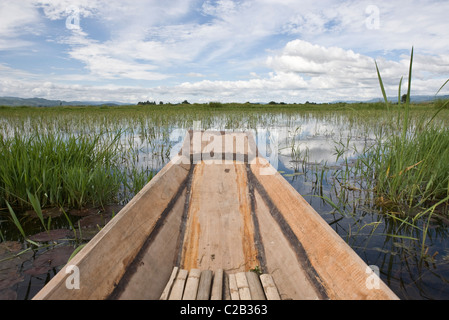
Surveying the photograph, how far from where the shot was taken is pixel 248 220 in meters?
2.36

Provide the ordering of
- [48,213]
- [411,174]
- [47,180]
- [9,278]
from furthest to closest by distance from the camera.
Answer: [411,174] < [47,180] < [48,213] < [9,278]

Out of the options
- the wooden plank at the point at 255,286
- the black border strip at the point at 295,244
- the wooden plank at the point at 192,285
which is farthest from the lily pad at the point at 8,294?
the black border strip at the point at 295,244

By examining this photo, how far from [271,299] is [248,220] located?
0.86 meters

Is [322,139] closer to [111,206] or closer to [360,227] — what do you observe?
[360,227]

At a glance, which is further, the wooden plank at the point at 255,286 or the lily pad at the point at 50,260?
the lily pad at the point at 50,260

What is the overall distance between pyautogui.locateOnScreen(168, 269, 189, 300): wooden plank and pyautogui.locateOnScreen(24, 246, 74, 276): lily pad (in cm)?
87

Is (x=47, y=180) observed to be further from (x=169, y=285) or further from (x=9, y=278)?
(x=169, y=285)

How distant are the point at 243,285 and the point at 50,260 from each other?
1369 mm

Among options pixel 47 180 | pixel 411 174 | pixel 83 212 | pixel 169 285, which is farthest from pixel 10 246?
pixel 411 174

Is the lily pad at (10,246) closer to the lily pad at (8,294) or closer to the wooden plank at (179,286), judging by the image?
the lily pad at (8,294)

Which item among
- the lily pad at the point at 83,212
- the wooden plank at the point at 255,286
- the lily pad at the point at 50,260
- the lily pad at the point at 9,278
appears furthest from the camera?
the lily pad at the point at 83,212

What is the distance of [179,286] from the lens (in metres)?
1.66

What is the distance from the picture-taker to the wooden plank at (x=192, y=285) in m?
1.57
